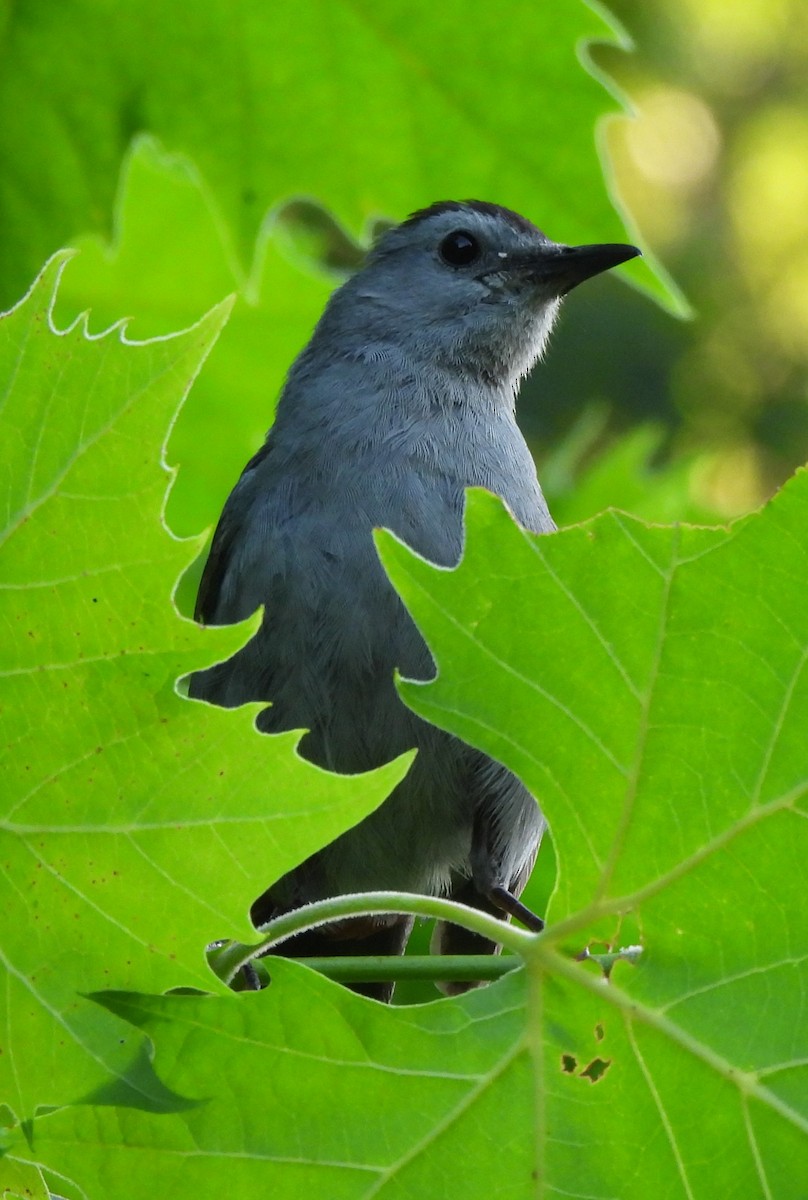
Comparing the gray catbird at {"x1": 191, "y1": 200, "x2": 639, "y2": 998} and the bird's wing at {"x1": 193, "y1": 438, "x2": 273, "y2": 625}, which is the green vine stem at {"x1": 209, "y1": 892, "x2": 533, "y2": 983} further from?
the bird's wing at {"x1": 193, "y1": 438, "x2": 273, "y2": 625}

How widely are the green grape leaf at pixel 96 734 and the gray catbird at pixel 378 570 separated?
4.15ft

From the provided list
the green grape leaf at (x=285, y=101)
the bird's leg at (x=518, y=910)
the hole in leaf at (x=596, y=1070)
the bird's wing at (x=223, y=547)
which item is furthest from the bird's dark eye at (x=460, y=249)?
the hole in leaf at (x=596, y=1070)

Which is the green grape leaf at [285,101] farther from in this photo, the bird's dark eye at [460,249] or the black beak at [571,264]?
the bird's dark eye at [460,249]

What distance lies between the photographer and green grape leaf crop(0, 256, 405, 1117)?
148cm

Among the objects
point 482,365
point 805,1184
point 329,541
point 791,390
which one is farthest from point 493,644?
point 791,390

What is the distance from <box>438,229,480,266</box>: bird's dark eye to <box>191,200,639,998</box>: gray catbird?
185mm

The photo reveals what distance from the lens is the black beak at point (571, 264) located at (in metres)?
3.78

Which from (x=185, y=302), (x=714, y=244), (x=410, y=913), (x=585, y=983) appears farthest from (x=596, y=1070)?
(x=714, y=244)

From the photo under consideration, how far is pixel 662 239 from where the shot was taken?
53.8ft

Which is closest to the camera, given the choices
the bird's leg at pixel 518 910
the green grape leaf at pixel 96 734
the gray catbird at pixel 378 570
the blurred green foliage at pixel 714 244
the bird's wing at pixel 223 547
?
the green grape leaf at pixel 96 734

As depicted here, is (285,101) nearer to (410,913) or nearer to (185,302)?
(185,302)

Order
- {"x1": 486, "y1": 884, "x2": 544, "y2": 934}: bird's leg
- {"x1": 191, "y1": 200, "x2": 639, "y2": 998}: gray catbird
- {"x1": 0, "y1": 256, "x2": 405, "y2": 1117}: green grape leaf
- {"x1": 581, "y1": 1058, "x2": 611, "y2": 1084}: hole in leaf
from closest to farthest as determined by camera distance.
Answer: {"x1": 0, "y1": 256, "x2": 405, "y2": 1117}: green grape leaf → {"x1": 581, "y1": 1058, "x2": 611, "y2": 1084}: hole in leaf → {"x1": 486, "y1": 884, "x2": 544, "y2": 934}: bird's leg → {"x1": 191, "y1": 200, "x2": 639, "y2": 998}: gray catbird

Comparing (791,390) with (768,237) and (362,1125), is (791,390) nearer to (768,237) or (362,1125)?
(768,237)

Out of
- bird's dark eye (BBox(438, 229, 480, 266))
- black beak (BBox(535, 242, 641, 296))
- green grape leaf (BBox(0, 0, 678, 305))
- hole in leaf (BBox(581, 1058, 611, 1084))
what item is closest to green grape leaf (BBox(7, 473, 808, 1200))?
hole in leaf (BBox(581, 1058, 611, 1084))
